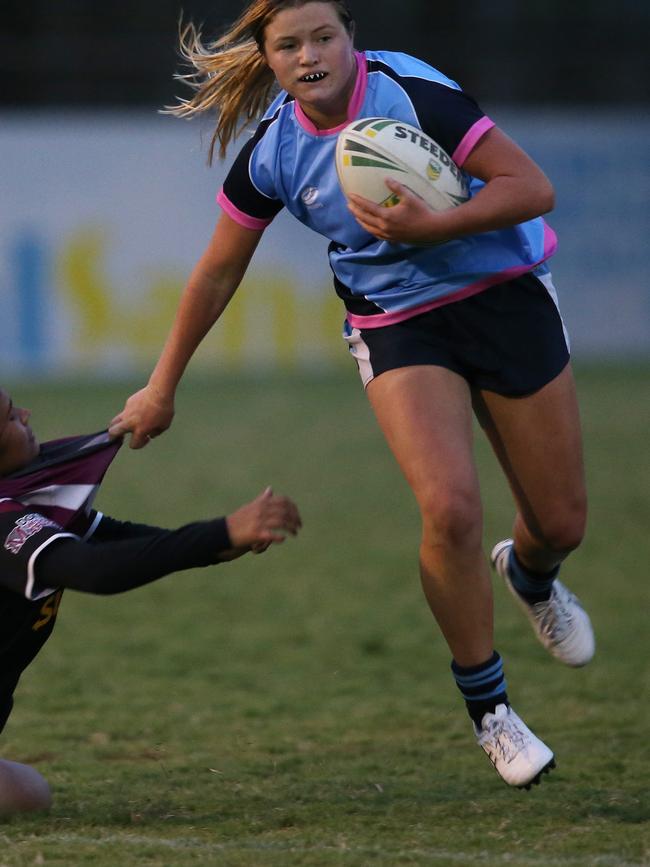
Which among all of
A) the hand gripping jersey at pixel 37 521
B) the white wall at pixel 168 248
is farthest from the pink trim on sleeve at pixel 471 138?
the white wall at pixel 168 248

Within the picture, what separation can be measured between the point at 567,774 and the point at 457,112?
186cm

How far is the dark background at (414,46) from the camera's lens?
739 inches

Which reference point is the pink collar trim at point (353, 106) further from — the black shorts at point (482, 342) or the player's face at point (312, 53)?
the black shorts at point (482, 342)


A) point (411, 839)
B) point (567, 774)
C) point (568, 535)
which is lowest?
point (567, 774)

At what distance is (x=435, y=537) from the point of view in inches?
145

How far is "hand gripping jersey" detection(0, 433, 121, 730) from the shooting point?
3383 mm

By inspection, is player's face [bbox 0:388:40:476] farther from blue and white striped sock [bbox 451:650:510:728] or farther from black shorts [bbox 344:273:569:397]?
blue and white striped sock [bbox 451:650:510:728]

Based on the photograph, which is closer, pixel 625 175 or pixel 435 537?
pixel 435 537

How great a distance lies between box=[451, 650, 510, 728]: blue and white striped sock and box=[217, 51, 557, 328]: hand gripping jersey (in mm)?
942

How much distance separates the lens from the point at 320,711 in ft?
16.5

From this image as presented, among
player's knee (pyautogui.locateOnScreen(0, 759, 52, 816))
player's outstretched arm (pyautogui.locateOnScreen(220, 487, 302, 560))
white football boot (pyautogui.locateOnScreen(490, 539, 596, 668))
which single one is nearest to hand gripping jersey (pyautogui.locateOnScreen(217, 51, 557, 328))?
player's outstretched arm (pyautogui.locateOnScreen(220, 487, 302, 560))

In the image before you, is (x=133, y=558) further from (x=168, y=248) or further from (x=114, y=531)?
(x=168, y=248)

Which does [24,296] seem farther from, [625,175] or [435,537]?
[435,537]

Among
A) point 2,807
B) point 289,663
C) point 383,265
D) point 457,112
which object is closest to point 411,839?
point 2,807
